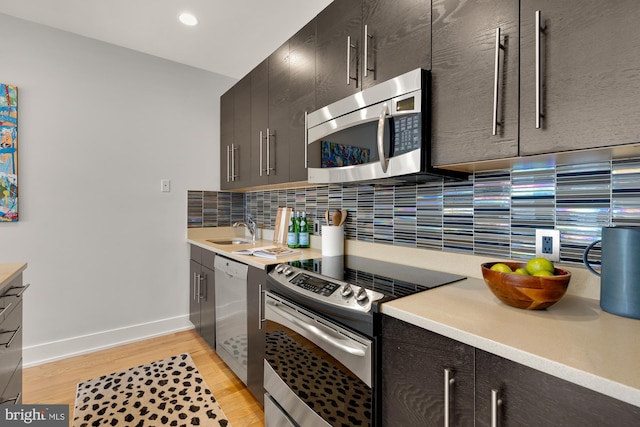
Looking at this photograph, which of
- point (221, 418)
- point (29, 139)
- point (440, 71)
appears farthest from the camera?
point (29, 139)

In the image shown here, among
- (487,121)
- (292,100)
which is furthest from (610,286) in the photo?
(292,100)

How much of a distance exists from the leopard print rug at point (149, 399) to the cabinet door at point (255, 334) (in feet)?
0.75

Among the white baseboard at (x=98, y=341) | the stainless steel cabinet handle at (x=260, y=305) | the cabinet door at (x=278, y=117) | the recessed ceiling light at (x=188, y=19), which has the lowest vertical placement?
the white baseboard at (x=98, y=341)

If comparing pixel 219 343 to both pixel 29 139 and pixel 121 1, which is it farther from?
pixel 121 1

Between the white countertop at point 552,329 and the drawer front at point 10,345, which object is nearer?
the white countertop at point 552,329

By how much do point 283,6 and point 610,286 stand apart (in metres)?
2.21

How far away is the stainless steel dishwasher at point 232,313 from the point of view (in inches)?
74.1

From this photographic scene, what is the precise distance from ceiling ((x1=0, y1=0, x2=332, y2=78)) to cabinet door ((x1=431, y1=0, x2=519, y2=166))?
3.90 feet

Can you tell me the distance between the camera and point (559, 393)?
627 mm

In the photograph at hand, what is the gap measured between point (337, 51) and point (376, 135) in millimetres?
583

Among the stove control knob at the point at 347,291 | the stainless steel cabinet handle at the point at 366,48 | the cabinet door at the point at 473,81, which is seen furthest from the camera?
the stainless steel cabinet handle at the point at 366,48

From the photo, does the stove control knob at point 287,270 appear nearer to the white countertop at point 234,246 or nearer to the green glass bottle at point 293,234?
the white countertop at point 234,246

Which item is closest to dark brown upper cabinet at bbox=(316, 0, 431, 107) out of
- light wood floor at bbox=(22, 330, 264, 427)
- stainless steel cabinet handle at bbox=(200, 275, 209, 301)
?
stainless steel cabinet handle at bbox=(200, 275, 209, 301)

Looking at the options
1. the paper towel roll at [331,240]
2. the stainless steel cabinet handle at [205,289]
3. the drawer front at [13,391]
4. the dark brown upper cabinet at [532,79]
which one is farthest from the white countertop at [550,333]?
the stainless steel cabinet handle at [205,289]
